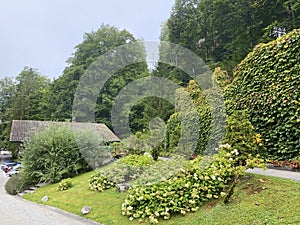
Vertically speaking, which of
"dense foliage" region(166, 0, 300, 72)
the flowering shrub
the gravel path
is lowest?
the gravel path

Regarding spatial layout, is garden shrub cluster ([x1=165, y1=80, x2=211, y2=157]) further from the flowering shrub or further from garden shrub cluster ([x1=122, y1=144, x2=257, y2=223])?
garden shrub cluster ([x1=122, y1=144, x2=257, y2=223])

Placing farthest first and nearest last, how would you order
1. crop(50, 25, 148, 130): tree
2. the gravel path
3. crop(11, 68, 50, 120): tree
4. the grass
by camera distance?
crop(11, 68, 50, 120): tree, crop(50, 25, 148, 130): tree, the gravel path, the grass

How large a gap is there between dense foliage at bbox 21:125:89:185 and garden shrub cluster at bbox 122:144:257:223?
7208mm

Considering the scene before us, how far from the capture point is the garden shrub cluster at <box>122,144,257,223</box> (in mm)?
5445

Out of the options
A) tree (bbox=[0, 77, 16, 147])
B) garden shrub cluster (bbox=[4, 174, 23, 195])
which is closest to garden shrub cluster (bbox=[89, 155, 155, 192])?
garden shrub cluster (bbox=[4, 174, 23, 195])

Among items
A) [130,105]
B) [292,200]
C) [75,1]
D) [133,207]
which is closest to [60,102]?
[130,105]

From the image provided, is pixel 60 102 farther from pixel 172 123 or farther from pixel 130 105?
pixel 172 123

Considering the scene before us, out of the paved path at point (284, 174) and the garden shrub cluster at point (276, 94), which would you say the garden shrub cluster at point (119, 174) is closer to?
the paved path at point (284, 174)

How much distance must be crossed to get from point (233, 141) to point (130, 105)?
1547 cm

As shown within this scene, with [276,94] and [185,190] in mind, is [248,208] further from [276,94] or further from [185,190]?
[276,94]

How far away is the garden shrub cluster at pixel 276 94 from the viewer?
7669 millimetres

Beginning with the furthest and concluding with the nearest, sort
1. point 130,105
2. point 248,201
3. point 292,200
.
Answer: point 130,105
point 248,201
point 292,200

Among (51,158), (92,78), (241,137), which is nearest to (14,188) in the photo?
(51,158)

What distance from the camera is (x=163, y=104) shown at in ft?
72.3
